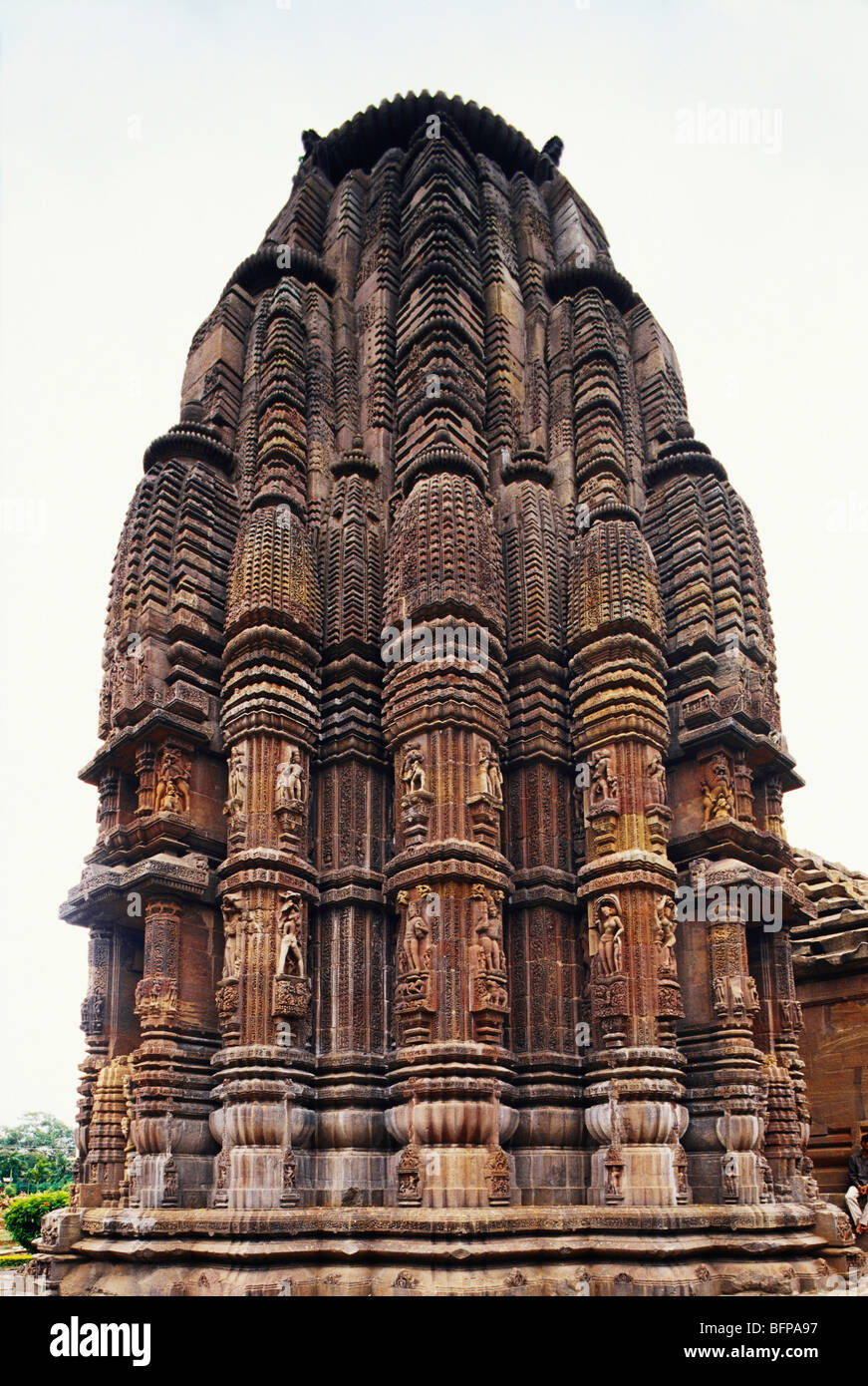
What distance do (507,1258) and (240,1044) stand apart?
3.44 m

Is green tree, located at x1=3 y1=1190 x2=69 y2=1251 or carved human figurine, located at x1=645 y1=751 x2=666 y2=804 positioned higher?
carved human figurine, located at x1=645 y1=751 x2=666 y2=804

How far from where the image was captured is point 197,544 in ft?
49.5

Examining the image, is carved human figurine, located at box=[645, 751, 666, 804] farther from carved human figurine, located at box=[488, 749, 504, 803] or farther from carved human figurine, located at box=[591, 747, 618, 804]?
carved human figurine, located at box=[488, 749, 504, 803]

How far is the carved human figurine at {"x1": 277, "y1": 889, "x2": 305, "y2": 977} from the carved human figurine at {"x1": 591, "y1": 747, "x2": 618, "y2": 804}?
3721mm

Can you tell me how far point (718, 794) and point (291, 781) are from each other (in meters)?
5.35

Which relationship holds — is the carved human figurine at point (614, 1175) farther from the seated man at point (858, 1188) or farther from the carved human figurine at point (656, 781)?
the seated man at point (858, 1188)

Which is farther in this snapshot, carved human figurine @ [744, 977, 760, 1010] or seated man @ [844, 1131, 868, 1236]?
seated man @ [844, 1131, 868, 1236]

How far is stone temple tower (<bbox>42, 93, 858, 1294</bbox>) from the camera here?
11328 mm

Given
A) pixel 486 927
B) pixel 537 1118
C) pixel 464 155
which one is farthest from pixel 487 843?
pixel 464 155

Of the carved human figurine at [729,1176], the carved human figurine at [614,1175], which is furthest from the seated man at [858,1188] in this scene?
the carved human figurine at [614,1175]

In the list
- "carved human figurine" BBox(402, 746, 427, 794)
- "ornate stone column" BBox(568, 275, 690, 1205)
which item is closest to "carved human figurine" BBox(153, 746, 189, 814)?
"carved human figurine" BBox(402, 746, 427, 794)

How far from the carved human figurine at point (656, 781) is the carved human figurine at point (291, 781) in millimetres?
4121

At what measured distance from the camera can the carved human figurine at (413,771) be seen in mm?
12555
